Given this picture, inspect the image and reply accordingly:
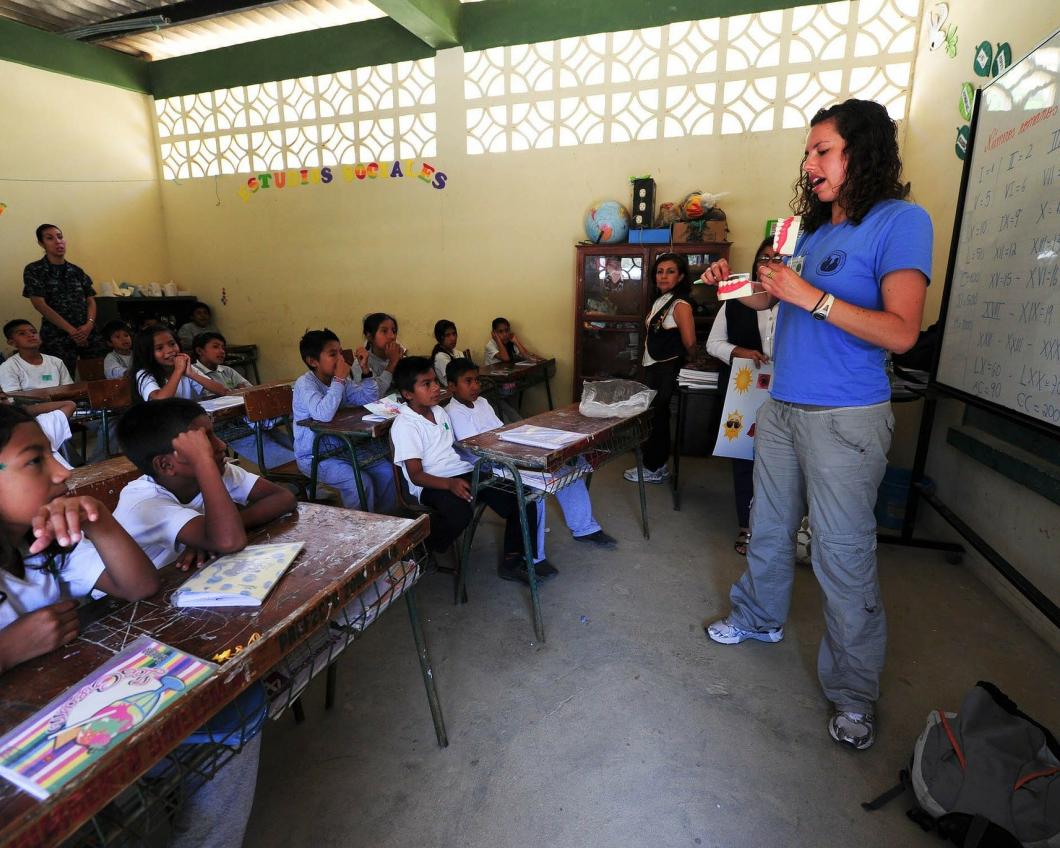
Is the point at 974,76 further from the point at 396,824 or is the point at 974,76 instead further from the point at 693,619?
the point at 396,824

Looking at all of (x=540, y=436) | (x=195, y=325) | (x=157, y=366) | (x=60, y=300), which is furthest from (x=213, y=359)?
(x=195, y=325)

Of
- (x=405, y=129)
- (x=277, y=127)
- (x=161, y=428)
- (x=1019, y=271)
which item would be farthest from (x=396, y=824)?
(x=277, y=127)

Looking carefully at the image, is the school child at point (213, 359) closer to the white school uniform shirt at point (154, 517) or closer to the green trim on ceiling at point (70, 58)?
the white school uniform shirt at point (154, 517)

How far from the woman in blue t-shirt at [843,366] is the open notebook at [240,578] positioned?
1287mm

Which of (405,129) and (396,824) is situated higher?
(405,129)

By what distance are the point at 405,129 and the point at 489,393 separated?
2.77m

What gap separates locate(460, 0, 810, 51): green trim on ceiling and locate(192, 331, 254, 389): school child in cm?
324

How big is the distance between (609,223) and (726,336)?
6.55ft

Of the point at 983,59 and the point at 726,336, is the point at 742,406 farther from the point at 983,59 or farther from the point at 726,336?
the point at 983,59

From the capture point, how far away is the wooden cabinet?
4332mm

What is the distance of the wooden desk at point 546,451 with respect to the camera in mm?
1982

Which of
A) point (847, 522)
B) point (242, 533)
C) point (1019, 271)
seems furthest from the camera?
point (1019, 271)

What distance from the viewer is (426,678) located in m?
1.54

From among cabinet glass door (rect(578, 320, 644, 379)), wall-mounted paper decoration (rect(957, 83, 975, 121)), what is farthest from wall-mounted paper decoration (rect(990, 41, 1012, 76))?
cabinet glass door (rect(578, 320, 644, 379))
